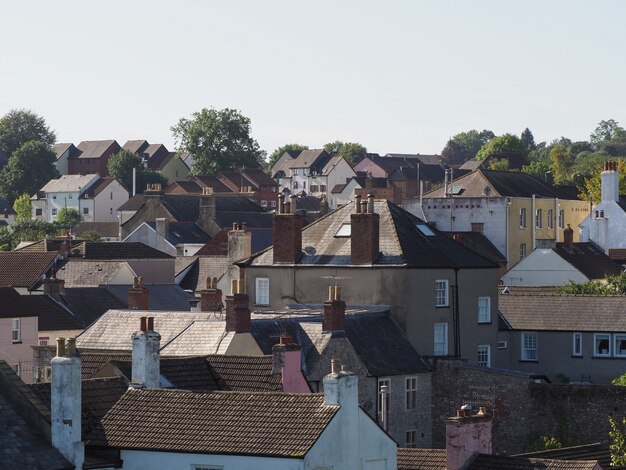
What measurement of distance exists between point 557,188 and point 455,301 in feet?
163

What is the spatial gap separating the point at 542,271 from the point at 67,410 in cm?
5798

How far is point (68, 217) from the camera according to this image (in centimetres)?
17175

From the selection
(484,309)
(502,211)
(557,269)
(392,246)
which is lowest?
(484,309)

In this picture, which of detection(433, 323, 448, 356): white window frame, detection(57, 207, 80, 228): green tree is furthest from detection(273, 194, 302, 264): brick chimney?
detection(57, 207, 80, 228): green tree

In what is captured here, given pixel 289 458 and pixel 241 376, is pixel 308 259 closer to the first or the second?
pixel 241 376

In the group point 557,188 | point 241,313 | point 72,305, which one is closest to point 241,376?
point 241,313

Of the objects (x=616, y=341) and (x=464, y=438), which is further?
(x=616, y=341)

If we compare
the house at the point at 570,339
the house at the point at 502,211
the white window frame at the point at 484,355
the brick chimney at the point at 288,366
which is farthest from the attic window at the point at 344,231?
the house at the point at 502,211

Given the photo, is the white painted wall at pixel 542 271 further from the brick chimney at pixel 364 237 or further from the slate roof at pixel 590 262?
the brick chimney at pixel 364 237

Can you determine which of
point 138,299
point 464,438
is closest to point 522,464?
point 464,438

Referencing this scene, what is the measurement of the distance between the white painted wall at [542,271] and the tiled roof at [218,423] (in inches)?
2112

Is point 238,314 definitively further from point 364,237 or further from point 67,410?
point 67,410

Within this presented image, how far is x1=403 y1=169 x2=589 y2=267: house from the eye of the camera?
94625mm

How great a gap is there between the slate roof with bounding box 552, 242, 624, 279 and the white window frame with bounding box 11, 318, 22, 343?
28.7 metres
